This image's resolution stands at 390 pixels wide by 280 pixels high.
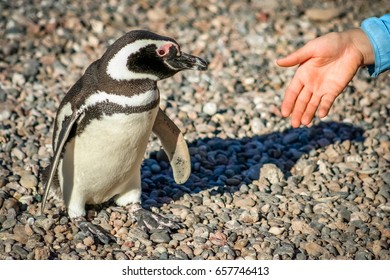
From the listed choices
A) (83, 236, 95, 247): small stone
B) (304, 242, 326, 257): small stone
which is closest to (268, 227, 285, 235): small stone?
(304, 242, 326, 257): small stone

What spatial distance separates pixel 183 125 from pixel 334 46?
155 centimetres

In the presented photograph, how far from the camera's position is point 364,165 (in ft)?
14.8

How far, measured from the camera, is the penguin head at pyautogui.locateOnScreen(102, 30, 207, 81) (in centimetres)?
336

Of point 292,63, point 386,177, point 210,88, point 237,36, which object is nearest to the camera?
point 292,63

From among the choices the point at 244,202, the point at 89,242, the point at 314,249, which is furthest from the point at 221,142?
the point at 89,242

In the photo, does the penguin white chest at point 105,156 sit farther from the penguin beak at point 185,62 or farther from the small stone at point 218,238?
the small stone at point 218,238

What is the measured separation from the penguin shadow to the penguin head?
920mm

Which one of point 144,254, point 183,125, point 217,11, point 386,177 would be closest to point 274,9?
point 217,11

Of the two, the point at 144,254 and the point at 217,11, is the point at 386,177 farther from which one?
the point at 217,11

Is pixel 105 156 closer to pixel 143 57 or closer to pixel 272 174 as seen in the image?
pixel 143 57

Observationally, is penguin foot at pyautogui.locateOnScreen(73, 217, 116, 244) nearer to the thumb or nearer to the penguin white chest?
the penguin white chest

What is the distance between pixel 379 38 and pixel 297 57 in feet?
1.68

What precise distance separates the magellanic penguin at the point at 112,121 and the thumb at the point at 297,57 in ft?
1.26

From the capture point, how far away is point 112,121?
344 cm
